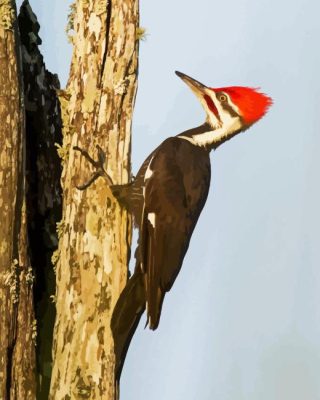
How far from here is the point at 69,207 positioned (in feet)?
10.8

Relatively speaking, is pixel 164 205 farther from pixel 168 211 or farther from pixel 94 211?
pixel 94 211

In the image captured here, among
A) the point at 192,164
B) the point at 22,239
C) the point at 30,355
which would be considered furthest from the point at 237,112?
the point at 30,355

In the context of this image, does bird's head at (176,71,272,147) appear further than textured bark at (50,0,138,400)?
Yes

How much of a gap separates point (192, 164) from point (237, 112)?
1.24 feet

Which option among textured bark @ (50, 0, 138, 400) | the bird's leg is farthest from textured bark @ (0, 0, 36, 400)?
the bird's leg

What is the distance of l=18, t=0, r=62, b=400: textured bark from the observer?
3547 mm

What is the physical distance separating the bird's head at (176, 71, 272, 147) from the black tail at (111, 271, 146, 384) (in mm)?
879

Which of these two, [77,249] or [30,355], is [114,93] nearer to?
[77,249]

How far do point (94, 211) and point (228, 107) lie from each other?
0.89 metres

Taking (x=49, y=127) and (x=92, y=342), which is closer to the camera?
(x=92, y=342)

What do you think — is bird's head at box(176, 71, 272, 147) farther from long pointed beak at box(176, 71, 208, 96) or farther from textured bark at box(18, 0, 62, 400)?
textured bark at box(18, 0, 62, 400)

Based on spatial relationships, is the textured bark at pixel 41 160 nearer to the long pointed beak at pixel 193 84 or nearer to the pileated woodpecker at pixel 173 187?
the pileated woodpecker at pixel 173 187

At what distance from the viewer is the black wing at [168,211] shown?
3.22m

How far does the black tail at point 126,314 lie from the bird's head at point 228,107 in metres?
0.88
